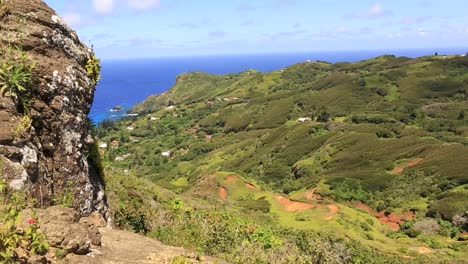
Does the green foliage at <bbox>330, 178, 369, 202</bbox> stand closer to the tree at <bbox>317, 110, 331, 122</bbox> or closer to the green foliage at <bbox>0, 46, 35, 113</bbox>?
the tree at <bbox>317, 110, 331, 122</bbox>

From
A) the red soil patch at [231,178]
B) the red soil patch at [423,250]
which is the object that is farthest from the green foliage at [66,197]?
the red soil patch at [231,178]

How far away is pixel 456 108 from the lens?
123438 millimetres

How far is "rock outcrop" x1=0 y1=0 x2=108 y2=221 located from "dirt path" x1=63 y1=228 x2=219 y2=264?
1.94 metres

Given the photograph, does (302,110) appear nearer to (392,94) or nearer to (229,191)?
(392,94)

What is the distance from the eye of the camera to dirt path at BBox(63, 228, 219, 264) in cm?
916

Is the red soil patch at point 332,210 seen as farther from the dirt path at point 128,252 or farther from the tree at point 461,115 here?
the tree at point 461,115

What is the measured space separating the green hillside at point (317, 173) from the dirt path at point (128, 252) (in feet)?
10.2

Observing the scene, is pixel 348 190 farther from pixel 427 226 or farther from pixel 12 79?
pixel 12 79

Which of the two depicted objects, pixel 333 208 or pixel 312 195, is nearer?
pixel 333 208

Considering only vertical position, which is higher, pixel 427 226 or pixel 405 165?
pixel 405 165

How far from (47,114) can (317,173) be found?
8818cm

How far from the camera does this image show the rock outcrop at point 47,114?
10125mm

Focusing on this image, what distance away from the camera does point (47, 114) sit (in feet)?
37.8

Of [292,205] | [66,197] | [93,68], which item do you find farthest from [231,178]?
[66,197]
